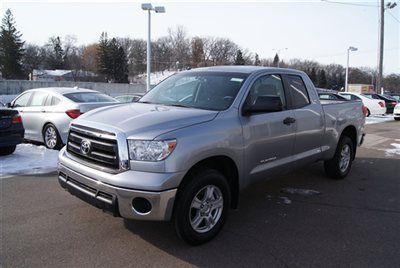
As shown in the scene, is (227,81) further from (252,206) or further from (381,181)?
(381,181)

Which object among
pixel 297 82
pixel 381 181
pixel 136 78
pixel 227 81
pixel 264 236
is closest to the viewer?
pixel 264 236

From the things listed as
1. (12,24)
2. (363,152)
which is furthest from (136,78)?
(363,152)

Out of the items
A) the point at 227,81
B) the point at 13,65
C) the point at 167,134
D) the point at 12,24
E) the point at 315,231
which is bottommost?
the point at 315,231

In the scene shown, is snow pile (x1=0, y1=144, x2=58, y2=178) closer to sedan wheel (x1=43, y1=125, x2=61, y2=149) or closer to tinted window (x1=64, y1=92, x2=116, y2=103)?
sedan wheel (x1=43, y1=125, x2=61, y2=149)

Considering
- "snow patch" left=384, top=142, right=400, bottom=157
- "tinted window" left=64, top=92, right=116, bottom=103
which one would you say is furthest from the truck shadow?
"tinted window" left=64, top=92, right=116, bottom=103

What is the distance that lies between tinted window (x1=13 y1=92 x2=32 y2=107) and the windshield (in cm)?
623

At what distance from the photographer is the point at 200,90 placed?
5.10 m

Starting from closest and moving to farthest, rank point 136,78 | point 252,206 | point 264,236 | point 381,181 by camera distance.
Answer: point 264,236
point 252,206
point 381,181
point 136,78

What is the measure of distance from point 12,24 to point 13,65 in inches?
414

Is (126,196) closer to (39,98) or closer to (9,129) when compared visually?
(9,129)

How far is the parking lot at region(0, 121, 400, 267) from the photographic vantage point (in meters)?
3.91

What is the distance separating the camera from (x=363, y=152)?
10.4m

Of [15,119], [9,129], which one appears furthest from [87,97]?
[9,129]

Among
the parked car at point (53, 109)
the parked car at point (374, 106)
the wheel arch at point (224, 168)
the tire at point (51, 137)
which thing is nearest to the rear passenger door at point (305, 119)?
the wheel arch at point (224, 168)
